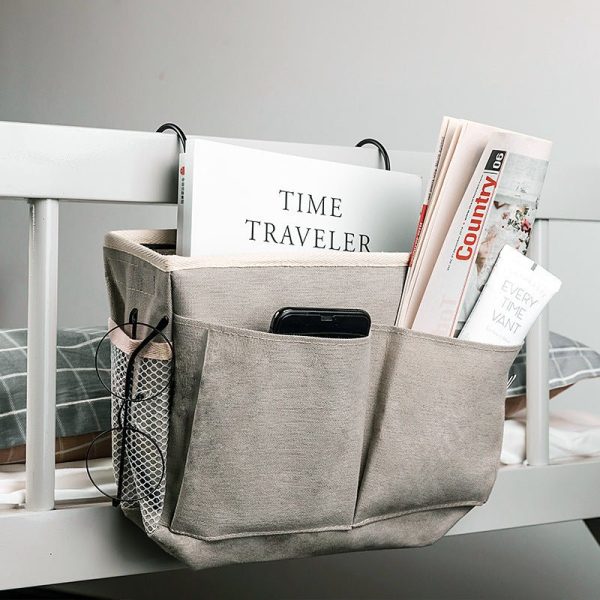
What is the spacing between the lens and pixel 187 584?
1.50 m

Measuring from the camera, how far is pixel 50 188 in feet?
1.91

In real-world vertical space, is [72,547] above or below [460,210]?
below

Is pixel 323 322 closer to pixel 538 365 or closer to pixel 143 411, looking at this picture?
pixel 143 411

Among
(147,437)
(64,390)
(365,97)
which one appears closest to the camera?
(147,437)

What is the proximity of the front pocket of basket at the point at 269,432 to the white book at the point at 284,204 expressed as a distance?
0.08 meters

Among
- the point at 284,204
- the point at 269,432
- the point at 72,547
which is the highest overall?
the point at 284,204

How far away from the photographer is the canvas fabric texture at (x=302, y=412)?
571 millimetres

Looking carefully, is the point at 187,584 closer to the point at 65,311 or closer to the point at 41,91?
the point at 65,311

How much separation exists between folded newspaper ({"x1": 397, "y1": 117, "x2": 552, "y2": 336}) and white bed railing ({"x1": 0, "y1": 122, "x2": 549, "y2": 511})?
0.64ft

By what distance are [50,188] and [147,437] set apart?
18 cm

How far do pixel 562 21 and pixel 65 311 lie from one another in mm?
1335

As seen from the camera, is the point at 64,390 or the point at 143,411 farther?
the point at 64,390

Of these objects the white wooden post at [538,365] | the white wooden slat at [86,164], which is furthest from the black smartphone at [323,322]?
the white wooden post at [538,365]

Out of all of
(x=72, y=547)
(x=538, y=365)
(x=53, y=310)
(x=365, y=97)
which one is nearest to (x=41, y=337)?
(x=53, y=310)
